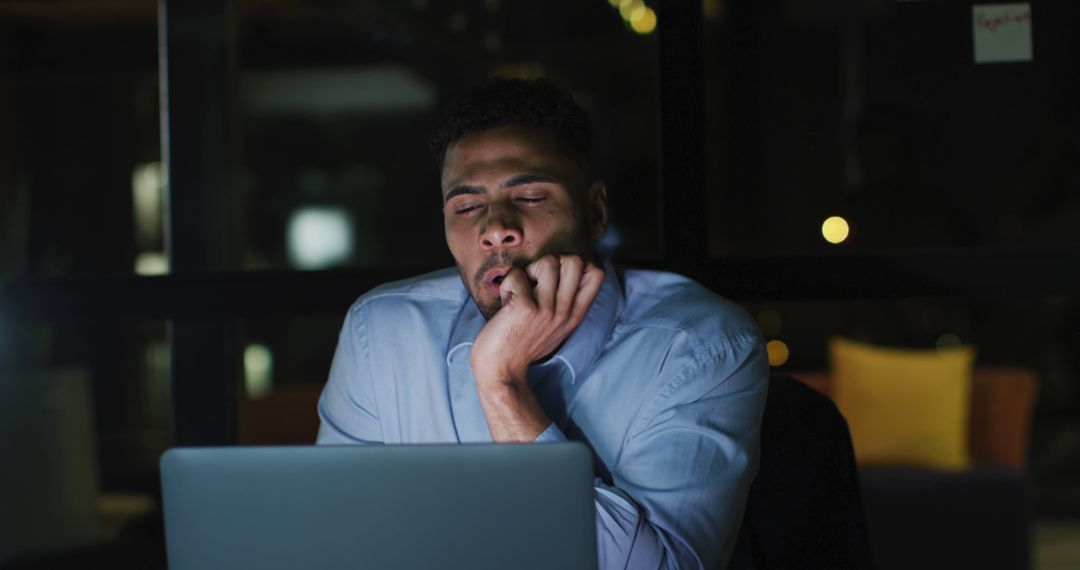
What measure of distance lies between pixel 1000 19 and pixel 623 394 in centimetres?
116

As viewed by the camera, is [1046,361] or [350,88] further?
[350,88]

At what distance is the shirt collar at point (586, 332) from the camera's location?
1.51 meters

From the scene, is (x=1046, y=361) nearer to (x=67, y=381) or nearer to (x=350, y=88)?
(x=350, y=88)

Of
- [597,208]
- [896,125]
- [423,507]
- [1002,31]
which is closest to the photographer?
[423,507]

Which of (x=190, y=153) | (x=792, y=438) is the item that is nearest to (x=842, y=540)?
(x=792, y=438)

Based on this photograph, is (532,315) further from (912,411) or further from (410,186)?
(410,186)

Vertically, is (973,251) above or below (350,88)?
below

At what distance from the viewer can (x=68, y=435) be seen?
2.91m

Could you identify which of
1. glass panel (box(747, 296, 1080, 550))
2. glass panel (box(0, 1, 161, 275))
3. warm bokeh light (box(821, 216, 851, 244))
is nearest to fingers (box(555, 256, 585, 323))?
warm bokeh light (box(821, 216, 851, 244))

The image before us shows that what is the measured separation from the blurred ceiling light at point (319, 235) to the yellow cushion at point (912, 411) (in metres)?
2.74

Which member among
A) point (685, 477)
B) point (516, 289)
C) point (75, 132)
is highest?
point (75, 132)

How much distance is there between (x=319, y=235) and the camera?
5.72 metres

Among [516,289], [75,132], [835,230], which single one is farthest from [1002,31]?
[75,132]

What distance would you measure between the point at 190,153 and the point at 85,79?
421 centimetres
